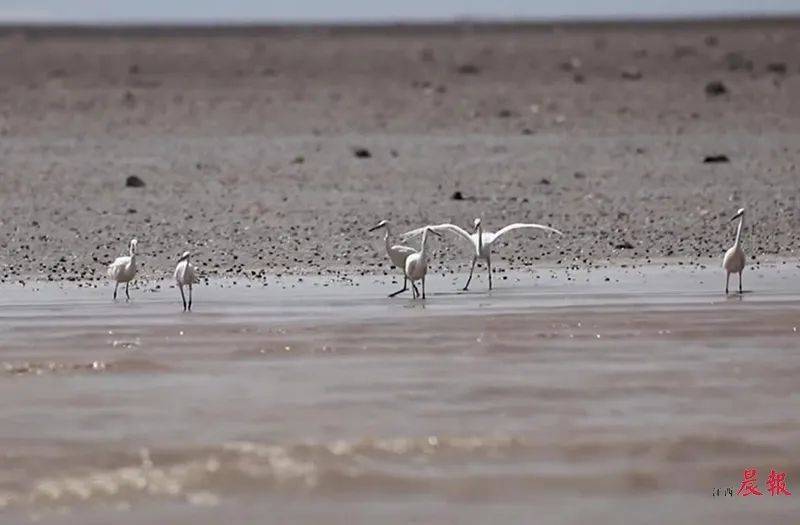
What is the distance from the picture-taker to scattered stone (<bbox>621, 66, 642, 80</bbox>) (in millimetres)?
32656

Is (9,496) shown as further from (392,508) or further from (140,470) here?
(392,508)

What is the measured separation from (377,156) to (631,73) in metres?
12.3

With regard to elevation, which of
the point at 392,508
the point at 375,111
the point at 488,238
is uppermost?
the point at 375,111

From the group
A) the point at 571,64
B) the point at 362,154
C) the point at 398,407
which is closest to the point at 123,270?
the point at 398,407

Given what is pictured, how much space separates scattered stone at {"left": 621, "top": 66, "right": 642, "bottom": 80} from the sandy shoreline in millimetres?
89

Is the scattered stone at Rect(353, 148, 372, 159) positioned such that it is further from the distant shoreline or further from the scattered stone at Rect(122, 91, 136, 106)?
the distant shoreline

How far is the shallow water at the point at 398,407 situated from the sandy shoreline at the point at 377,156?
271 centimetres

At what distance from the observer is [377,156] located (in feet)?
72.1

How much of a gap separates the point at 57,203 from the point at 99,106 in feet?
33.9

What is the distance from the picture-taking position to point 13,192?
62.7 feet

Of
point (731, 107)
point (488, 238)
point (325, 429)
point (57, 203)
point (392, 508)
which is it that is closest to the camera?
point (392, 508)

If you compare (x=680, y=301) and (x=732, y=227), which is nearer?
(x=680, y=301)

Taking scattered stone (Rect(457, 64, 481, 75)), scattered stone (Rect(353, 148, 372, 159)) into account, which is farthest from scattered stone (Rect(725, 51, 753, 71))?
scattered stone (Rect(353, 148, 372, 159))

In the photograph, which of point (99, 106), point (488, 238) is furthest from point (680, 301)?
point (99, 106)
